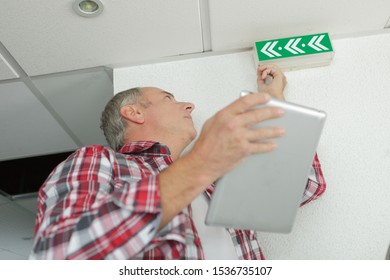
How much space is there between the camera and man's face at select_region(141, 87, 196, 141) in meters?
1.17

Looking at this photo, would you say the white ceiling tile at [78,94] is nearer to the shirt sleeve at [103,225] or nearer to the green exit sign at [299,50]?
the green exit sign at [299,50]

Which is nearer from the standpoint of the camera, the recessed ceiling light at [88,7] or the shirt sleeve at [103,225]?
the shirt sleeve at [103,225]

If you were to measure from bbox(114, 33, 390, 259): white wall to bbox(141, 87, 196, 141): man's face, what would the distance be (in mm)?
156

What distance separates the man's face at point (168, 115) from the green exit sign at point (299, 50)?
36 centimetres

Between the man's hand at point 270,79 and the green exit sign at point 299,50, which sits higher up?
the green exit sign at point 299,50

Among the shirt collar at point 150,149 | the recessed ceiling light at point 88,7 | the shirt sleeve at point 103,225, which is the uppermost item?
the recessed ceiling light at point 88,7

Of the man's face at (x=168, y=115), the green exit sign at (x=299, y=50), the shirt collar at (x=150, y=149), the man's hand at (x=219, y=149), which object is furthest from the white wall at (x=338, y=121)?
the man's hand at (x=219, y=149)

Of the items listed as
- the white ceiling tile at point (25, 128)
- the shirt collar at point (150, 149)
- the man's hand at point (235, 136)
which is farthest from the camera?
the white ceiling tile at point (25, 128)

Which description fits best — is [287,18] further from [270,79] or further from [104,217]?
[104,217]

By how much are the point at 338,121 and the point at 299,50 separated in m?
0.29

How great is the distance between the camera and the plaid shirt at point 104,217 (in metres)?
0.67

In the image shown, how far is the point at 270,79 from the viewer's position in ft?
4.18

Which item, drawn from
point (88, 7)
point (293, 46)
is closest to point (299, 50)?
point (293, 46)
